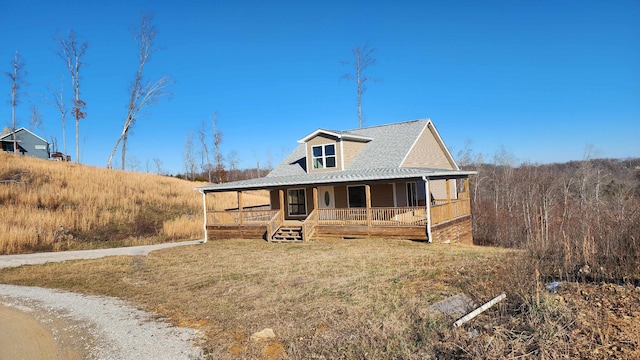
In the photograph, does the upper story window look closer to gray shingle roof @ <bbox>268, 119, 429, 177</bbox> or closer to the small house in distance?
gray shingle roof @ <bbox>268, 119, 429, 177</bbox>

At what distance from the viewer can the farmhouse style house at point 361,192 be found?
16.9 meters

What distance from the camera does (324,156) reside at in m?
21.9

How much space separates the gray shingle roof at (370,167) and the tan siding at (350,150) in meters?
0.22

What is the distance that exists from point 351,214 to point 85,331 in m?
13.1

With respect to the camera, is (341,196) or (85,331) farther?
(341,196)

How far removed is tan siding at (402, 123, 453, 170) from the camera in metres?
21.4

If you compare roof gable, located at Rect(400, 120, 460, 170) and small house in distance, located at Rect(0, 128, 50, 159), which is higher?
small house in distance, located at Rect(0, 128, 50, 159)

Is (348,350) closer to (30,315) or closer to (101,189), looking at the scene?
(30,315)

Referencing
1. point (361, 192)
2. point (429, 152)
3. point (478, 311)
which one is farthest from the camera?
point (429, 152)

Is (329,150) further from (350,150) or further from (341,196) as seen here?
(341,196)

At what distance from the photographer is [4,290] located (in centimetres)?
1089

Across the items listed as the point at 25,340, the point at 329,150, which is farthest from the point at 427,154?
the point at 25,340

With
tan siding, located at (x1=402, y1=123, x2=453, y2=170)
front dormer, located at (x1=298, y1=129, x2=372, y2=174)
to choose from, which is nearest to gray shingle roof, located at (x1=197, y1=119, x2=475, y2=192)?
front dormer, located at (x1=298, y1=129, x2=372, y2=174)

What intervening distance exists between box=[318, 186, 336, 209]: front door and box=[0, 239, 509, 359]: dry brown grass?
18.8 ft
